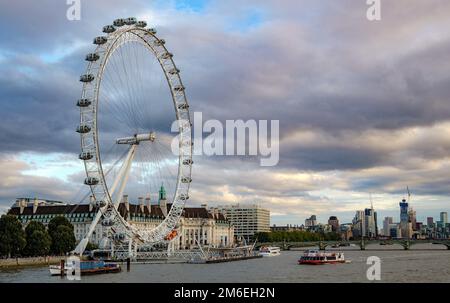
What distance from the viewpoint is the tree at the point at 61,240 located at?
74000 mm

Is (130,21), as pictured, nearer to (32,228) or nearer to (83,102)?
(83,102)

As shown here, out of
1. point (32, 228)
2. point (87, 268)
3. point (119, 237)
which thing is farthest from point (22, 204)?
point (87, 268)

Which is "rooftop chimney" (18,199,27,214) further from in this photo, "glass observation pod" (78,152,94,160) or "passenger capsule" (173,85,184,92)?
"glass observation pod" (78,152,94,160)

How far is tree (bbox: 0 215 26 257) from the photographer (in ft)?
204

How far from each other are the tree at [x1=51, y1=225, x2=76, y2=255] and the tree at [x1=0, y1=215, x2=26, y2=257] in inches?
368

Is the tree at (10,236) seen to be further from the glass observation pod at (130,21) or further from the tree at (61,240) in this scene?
the glass observation pod at (130,21)

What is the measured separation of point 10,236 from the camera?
6284 cm

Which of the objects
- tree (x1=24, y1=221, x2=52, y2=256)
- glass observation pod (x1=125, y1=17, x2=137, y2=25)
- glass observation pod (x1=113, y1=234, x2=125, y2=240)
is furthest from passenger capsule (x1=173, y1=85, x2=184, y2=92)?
tree (x1=24, y1=221, x2=52, y2=256)

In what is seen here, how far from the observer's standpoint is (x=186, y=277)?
161ft

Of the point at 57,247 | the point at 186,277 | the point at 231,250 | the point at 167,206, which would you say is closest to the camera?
the point at 186,277

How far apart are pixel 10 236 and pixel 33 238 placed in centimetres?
477

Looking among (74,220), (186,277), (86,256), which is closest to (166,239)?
(86,256)
